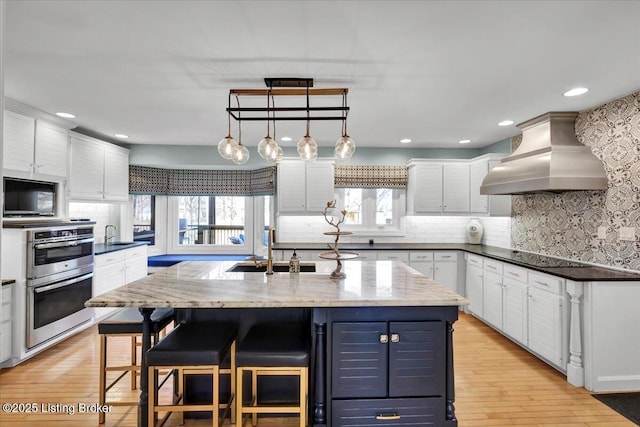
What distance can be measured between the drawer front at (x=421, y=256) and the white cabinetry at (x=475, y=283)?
511 millimetres

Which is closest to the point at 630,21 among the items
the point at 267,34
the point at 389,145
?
the point at 267,34

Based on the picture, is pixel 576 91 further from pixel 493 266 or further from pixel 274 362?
→ pixel 274 362

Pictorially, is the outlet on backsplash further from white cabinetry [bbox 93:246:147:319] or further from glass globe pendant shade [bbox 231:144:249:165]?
white cabinetry [bbox 93:246:147:319]

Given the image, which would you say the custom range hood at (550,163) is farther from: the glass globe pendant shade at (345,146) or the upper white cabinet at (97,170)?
the upper white cabinet at (97,170)

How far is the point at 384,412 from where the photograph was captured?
2045 mm

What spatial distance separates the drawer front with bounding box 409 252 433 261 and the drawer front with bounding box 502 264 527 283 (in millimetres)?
1148

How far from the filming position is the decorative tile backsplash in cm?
296

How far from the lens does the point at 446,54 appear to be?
2.31 meters

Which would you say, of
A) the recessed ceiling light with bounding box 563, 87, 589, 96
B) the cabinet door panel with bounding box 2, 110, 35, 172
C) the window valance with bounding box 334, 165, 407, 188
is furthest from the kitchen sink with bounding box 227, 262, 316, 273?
the recessed ceiling light with bounding box 563, 87, 589, 96

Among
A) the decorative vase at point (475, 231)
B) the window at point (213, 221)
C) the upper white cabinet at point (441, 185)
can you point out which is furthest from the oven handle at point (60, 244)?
the decorative vase at point (475, 231)

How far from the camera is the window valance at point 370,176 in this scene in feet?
17.2

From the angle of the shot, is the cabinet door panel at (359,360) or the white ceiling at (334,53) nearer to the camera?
the white ceiling at (334,53)

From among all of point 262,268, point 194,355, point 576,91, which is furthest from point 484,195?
point 194,355

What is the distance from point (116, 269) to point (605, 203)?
5.58 m
